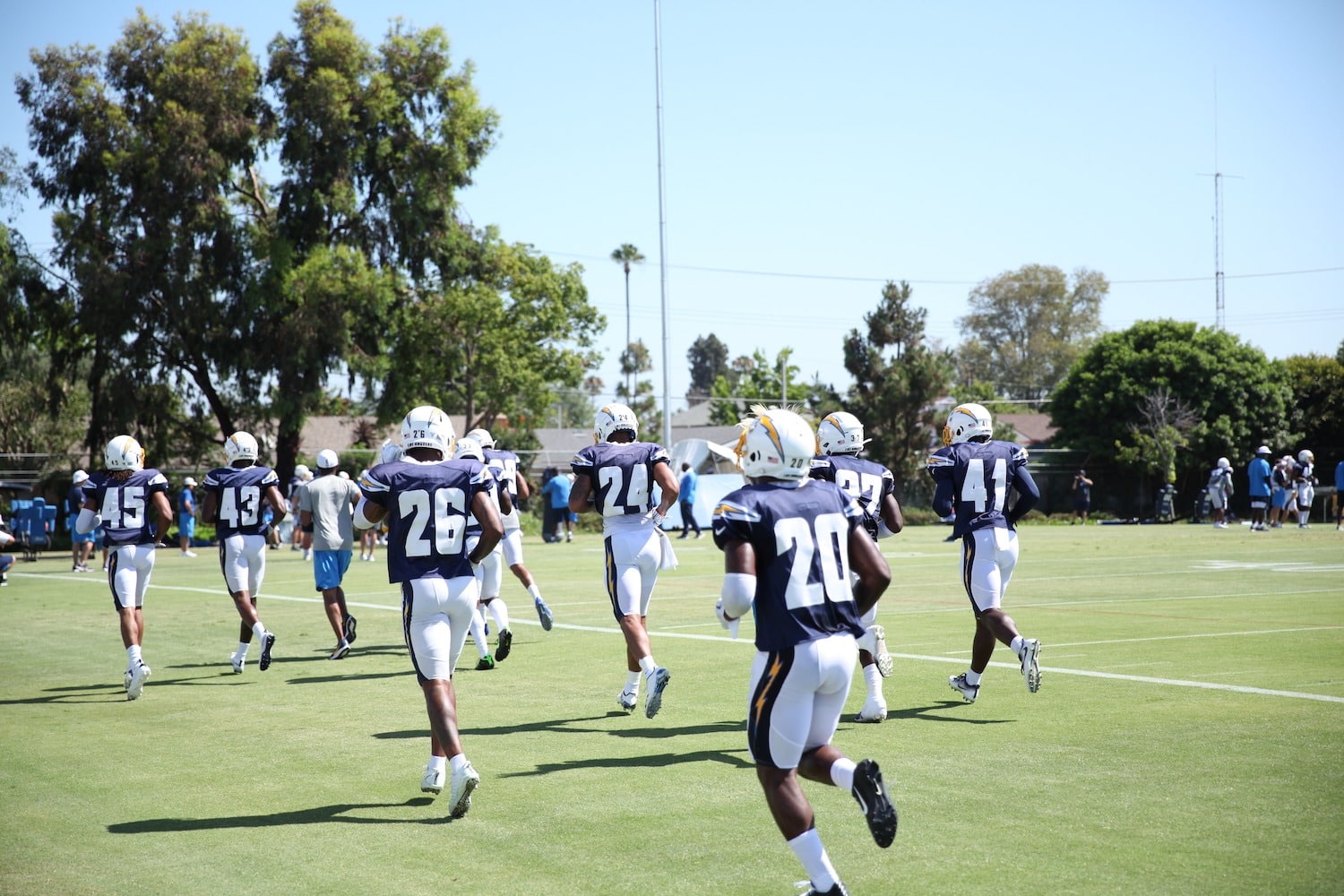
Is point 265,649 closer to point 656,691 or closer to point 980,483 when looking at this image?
point 656,691

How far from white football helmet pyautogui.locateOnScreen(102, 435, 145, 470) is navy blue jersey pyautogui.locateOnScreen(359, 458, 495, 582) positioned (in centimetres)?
527

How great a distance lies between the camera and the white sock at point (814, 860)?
4.92 metres

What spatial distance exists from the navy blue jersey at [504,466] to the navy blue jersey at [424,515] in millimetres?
6028

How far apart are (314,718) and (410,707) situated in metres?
0.78

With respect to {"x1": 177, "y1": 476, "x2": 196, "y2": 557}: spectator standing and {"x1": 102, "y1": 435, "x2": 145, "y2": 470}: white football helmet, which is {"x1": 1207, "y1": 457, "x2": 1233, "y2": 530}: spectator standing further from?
{"x1": 102, "y1": 435, "x2": 145, "y2": 470}: white football helmet

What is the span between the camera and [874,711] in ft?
29.9

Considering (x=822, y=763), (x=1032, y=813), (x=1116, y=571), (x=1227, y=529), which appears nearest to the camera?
(x=822, y=763)

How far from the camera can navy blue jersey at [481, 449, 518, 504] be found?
13.8 metres

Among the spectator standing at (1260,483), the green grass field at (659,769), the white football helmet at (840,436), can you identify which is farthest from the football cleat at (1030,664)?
the spectator standing at (1260,483)

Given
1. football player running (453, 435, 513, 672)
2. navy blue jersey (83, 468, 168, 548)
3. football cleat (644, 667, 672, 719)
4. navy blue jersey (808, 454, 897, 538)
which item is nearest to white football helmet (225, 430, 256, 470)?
navy blue jersey (83, 468, 168, 548)

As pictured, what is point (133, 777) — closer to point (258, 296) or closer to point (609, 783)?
point (609, 783)

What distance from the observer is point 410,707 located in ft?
33.7

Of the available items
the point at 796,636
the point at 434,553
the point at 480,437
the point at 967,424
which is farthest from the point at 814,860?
the point at 480,437

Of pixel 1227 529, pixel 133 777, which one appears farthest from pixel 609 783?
pixel 1227 529
